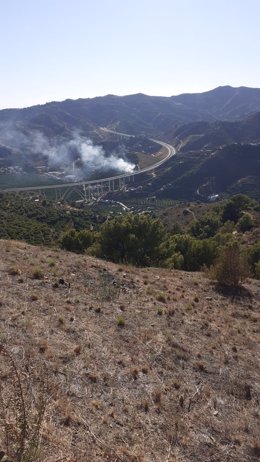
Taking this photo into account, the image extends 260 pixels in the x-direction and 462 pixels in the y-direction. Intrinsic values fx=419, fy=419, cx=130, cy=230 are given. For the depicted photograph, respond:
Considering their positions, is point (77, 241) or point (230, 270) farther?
point (77, 241)

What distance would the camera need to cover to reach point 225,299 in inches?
683

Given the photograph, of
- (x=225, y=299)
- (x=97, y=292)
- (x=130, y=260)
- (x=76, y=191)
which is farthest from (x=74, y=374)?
(x=76, y=191)

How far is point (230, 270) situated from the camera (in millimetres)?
18875

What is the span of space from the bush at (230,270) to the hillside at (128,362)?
1981 mm

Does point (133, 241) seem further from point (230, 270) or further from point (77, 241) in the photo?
point (230, 270)

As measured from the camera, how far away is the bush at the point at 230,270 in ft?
61.5

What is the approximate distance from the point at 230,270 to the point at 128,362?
9.83m

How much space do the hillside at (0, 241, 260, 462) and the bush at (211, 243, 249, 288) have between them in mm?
1981

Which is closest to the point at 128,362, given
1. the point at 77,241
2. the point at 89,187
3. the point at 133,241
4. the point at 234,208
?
the point at 133,241

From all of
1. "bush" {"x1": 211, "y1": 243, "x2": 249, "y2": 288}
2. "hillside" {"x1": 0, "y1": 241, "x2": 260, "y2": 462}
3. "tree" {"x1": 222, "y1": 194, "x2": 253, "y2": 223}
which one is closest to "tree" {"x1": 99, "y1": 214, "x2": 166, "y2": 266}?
"bush" {"x1": 211, "y1": 243, "x2": 249, "y2": 288}

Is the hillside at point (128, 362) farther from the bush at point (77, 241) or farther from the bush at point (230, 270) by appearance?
the bush at point (77, 241)

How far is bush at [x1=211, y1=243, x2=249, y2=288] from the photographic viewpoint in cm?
1873

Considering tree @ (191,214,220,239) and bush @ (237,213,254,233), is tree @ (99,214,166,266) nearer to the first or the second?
tree @ (191,214,220,239)

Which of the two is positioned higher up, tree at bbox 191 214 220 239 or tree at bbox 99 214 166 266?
tree at bbox 99 214 166 266
